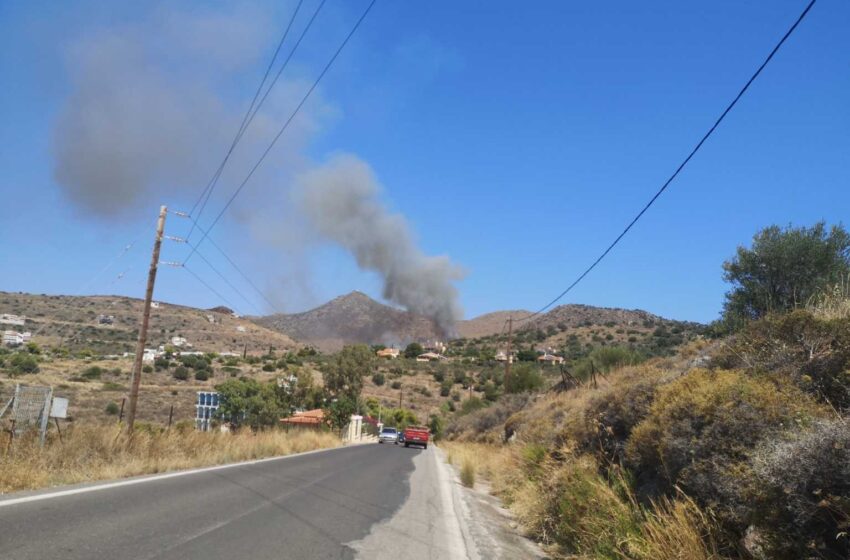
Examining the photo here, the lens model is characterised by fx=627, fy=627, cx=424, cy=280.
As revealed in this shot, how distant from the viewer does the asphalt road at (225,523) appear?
6777 millimetres

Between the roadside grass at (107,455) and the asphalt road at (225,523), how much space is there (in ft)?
4.15

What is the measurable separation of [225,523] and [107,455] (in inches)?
297

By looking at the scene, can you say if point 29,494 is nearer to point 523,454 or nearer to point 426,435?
point 523,454

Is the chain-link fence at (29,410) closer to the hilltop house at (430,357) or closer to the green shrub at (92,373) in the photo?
the green shrub at (92,373)

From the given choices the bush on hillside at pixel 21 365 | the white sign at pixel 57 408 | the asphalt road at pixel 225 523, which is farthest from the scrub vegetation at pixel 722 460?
the bush on hillside at pixel 21 365

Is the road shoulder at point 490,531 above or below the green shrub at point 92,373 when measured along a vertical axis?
below

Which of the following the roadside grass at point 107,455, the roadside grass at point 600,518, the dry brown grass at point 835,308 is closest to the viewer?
the roadside grass at point 600,518

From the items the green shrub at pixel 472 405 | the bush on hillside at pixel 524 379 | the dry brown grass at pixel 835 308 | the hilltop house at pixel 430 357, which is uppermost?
the hilltop house at pixel 430 357

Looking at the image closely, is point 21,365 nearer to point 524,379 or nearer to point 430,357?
point 524,379

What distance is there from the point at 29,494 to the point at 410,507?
22.4ft

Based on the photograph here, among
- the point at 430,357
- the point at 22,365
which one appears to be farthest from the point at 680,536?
the point at 430,357

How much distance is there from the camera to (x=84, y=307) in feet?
286

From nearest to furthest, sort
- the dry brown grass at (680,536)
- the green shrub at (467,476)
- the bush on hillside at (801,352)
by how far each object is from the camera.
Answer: the dry brown grass at (680,536), the bush on hillside at (801,352), the green shrub at (467,476)

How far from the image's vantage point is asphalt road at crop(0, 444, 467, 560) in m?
6.78
